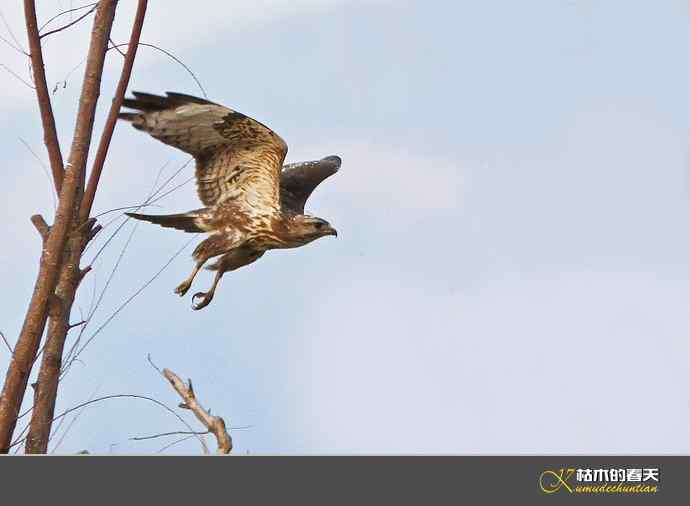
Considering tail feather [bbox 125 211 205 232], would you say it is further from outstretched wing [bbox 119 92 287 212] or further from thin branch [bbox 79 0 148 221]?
thin branch [bbox 79 0 148 221]

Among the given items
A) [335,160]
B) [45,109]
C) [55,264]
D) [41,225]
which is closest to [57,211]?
[41,225]

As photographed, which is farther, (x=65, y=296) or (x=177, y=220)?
(x=177, y=220)

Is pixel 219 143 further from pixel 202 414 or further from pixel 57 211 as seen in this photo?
pixel 202 414

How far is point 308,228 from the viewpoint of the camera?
343 inches

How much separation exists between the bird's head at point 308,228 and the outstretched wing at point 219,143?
225 mm

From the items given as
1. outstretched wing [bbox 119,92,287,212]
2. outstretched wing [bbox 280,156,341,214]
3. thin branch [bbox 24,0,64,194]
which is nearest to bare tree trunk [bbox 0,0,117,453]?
thin branch [bbox 24,0,64,194]

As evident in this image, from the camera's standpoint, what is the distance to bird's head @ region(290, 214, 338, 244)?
872 cm

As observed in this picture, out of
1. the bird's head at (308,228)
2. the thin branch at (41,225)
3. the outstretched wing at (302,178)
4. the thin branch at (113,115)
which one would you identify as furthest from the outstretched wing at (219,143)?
the thin branch at (41,225)

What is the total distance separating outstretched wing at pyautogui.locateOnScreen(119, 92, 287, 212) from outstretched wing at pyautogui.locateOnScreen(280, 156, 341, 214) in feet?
2.45

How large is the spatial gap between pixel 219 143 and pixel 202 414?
11.0 ft
